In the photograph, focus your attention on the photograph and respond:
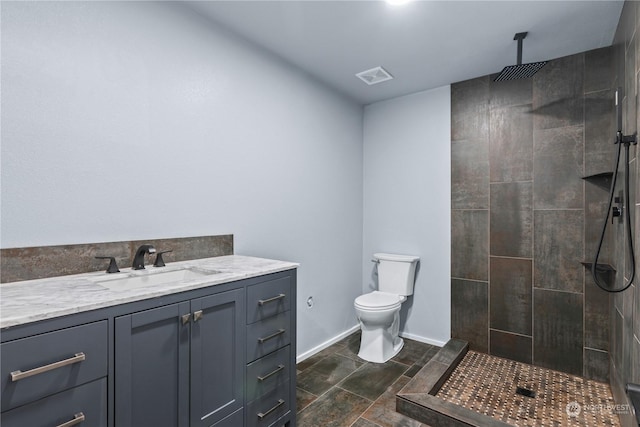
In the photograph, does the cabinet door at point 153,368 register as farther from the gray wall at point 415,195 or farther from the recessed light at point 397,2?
the gray wall at point 415,195

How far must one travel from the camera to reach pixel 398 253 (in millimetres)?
3363

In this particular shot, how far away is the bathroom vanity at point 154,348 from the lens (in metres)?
0.99

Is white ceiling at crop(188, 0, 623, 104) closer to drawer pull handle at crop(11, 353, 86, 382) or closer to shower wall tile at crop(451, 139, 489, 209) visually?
shower wall tile at crop(451, 139, 489, 209)

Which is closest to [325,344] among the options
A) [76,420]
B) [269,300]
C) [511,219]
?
[269,300]

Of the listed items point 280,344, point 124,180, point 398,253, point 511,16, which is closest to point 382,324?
point 398,253

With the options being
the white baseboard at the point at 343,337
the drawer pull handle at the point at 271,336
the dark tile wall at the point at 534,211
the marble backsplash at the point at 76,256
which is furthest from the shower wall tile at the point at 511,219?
the marble backsplash at the point at 76,256

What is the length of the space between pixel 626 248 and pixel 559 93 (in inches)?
53.6

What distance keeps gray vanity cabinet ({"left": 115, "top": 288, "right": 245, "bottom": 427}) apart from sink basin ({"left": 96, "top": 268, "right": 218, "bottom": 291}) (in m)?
0.20

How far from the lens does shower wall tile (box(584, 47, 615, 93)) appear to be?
2.37m

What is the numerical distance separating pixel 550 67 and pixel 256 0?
91.8 inches

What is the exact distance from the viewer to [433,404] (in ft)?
6.69

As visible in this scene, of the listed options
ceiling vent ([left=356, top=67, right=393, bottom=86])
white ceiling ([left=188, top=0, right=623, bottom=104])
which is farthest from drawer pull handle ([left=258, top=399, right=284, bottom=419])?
ceiling vent ([left=356, top=67, right=393, bottom=86])

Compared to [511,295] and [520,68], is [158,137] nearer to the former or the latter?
[520,68]

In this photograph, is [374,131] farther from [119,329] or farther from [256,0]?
[119,329]
